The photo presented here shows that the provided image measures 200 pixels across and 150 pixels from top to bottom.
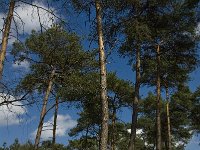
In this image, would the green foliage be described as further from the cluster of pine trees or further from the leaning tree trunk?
the leaning tree trunk

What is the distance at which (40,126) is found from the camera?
21609mm

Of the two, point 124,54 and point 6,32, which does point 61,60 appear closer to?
point 124,54

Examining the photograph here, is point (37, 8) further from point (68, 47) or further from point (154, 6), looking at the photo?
point (68, 47)

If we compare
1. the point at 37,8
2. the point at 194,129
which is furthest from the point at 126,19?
the point at 194,129

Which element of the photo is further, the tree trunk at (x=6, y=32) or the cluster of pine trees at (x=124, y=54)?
the cluster of pine trees at (x=124, y=54)

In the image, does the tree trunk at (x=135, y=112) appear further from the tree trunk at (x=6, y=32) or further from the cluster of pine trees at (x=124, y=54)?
the tree trunk at (x=6, y=32)

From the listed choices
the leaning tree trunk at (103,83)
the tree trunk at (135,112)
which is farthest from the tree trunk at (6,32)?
the tree trunk at (135,112)

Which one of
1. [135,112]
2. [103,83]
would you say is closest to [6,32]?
[103,83]

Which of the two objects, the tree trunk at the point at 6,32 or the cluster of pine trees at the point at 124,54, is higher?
the cluster of pine trees at the point at 124,54

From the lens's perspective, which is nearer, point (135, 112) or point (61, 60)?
point (135, 112)

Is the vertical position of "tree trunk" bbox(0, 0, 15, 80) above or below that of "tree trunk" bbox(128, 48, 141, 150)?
below

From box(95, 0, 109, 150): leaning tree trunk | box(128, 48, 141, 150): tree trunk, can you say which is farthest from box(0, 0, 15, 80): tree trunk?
box(128, 48, 141, 150): tree trunk

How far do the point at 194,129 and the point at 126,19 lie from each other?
77.3 feet

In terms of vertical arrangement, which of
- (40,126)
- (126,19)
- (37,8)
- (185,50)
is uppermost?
(185,50)
